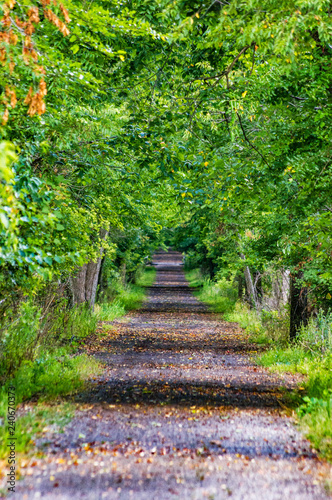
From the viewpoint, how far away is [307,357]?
9.00 m

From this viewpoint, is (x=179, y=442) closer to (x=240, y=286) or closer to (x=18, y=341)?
(x=18, y=341)

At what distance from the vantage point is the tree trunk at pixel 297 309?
1052 cm

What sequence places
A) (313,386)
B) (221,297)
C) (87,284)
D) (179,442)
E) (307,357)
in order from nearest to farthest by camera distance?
(179,442) → (313,386) → (307,357) → (87,284) → (221,297)

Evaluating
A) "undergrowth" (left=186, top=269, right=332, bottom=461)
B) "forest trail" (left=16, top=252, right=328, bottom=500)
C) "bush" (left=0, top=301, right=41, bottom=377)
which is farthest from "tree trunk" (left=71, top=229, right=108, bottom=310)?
"bush" (left=0, top=301, right=41, bottom=377)

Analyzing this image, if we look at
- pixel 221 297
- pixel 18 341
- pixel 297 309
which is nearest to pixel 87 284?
pixel 297 309

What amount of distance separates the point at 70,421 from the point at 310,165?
4.50m

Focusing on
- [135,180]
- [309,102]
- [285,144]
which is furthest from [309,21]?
[135,180]

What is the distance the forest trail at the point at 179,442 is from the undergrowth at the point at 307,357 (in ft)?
0.70

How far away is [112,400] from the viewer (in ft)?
21.5

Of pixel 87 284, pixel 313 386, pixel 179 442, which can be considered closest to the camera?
pixel 179 442

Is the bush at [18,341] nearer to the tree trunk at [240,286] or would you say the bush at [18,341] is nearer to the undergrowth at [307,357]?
the undergrowth at [307,357]

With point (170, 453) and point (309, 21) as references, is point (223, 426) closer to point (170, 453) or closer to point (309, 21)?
point (170, 453)

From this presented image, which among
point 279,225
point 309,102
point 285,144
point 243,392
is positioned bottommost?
point 243,392

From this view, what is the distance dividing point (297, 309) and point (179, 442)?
6.46 m
